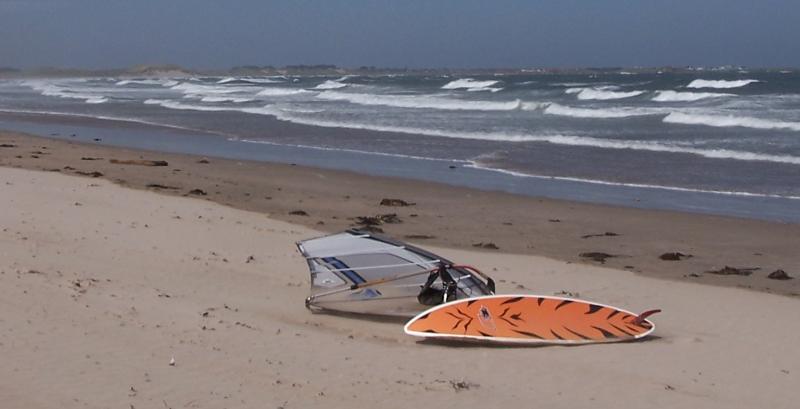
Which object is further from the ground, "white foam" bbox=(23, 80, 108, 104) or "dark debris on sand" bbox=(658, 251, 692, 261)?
"dark debris on sand" bbox=(658, 251, 692, 261)

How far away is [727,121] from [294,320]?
25051 millimetres

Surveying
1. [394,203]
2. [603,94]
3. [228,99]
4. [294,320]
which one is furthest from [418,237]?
[228,99]

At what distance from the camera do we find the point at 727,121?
30062 mm

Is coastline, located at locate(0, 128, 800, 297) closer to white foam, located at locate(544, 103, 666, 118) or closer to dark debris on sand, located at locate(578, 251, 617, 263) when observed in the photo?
dark debris on sand, located at locate(578, 251, 617, 263)

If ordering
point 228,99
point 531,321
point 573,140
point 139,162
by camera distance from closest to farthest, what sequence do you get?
point 531,321
point 139,162
point 573,140
point 228,99

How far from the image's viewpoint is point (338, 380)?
5.95 metres

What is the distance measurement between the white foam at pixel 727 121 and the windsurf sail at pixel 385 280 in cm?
2137

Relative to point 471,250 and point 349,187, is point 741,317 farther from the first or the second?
point 349,187

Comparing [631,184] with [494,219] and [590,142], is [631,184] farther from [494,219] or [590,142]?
[590,142]

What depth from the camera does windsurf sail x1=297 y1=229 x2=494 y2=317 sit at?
7.98 metres

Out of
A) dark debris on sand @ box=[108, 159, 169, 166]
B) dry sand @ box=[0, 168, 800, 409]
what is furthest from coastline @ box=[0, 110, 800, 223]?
dry sand @ box=[0, 168, 800, 409]

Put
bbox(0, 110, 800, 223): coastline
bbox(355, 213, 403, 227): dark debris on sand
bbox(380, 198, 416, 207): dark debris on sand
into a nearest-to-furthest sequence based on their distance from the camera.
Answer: bbox(355, 213, 403, 227): dark debris on sand → bbox(380, 198, 416, 207): dark debris on sand → bbox(0, 110, 800, 223): coastline

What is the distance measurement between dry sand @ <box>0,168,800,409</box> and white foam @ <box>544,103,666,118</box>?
26058mm

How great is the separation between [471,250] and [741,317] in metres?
3.51
